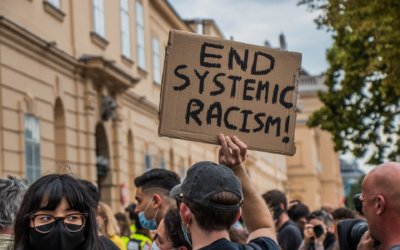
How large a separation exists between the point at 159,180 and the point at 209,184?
3484mm

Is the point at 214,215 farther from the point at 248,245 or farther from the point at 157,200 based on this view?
the point at 157,200

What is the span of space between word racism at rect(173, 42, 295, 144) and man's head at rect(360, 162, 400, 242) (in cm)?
82

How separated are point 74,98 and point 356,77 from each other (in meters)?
10.2

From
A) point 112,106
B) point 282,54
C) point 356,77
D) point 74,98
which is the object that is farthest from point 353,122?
point 282,54

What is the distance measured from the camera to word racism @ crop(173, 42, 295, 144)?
4992 mm

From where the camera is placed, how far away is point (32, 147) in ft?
66.0

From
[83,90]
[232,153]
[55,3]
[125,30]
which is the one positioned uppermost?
[125,30]

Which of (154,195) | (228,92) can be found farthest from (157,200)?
(228,92)

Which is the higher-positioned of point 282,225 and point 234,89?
point 234,89

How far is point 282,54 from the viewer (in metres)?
5.18

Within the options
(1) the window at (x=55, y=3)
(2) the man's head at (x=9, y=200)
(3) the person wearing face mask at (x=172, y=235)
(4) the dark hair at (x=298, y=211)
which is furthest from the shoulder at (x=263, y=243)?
(1) the window at (x=55, y=3)

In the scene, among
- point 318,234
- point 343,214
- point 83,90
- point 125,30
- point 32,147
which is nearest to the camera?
point 318,234

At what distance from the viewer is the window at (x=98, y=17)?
25312 millimetres

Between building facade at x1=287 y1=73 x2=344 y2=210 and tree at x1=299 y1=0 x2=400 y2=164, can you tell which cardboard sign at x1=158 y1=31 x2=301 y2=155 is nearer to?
tree at x1=299 y1=0 x2=400 y2=164
